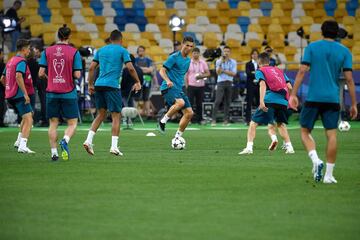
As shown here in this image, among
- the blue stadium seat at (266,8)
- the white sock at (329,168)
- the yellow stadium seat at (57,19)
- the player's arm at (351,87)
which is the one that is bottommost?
the yellow stadium seat at (57,19)

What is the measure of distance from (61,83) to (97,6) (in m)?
20.7

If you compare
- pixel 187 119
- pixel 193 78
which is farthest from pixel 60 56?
pixel 193 78

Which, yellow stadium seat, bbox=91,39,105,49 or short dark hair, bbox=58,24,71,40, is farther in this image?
yellow stadium seat, bbox=91,39,105,49

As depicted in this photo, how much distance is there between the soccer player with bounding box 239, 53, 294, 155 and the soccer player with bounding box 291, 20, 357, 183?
197 inches

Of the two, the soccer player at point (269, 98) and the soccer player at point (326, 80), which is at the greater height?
the soccer player at point (326, 80)

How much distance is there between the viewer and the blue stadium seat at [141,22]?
3656 centimetres

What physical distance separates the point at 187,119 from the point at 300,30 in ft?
45.5

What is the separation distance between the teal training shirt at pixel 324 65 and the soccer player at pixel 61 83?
5.03 m

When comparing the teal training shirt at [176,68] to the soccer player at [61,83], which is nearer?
the soccer player at [61,83]

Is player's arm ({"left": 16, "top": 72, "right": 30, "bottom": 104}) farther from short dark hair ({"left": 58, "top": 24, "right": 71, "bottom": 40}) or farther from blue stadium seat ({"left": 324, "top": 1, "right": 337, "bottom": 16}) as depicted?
blue stadium seat ({"left": 324, "top": 1, "right": 337, "bottom": 16})

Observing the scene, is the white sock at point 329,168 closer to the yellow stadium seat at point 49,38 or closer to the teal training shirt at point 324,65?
the teal training shirt at point 324,65

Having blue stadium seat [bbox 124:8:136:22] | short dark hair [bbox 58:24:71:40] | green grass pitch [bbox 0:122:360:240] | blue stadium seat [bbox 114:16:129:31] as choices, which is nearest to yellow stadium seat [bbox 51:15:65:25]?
blue stadium seat [bbox 114:16:129:31]

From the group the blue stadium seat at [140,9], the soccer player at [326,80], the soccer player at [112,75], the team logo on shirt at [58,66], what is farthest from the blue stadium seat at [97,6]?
the soccer player at [326,80]

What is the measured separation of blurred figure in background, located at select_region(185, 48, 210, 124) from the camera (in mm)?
30192
